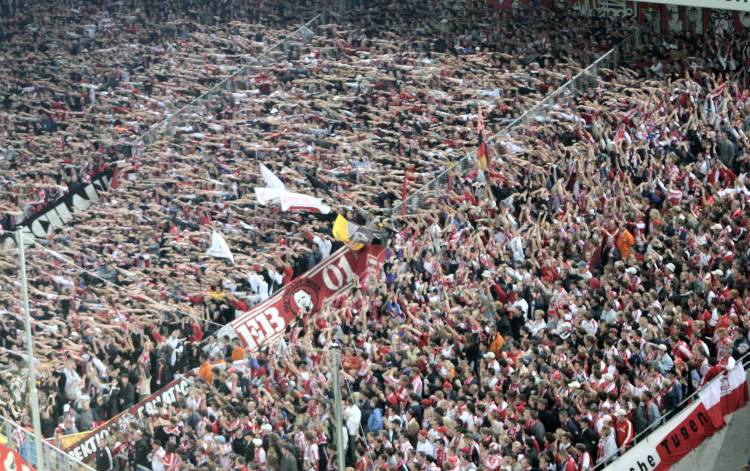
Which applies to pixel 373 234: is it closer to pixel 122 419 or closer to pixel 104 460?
pixel 122 419

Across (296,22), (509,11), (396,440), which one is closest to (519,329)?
(396,440)

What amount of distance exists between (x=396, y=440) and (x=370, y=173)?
11478 mm

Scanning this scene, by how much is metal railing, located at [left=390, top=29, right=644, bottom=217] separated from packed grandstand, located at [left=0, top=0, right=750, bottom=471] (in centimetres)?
8

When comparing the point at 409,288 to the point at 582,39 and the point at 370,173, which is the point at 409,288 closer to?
the point at 370,173

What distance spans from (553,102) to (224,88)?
1034 centimetres

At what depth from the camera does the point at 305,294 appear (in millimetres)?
34188

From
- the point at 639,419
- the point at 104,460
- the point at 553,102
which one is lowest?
the point at 104,460

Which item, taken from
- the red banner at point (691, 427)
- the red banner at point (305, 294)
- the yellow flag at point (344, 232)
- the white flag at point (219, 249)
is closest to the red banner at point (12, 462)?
the red banner at point (305, 294)

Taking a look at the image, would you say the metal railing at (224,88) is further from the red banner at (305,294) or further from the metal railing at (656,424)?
the metal railing at (656,424)

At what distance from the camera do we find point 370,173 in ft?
121

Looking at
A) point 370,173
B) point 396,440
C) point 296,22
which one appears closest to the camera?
point 396,440

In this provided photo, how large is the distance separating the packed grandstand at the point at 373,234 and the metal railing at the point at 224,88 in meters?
0.08

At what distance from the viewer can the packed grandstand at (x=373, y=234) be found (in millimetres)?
26016

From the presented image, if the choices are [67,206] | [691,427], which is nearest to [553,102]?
[67,206]
